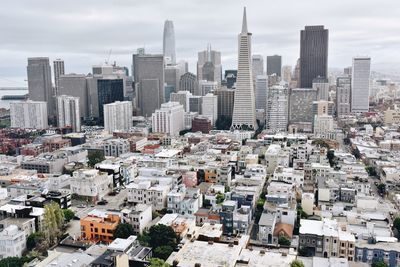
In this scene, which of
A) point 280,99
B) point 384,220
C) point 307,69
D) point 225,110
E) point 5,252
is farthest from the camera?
point 307,69

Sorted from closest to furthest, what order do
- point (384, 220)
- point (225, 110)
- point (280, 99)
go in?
1. point (384, 220)
2. point (280, 99)
3. point (225, 110)

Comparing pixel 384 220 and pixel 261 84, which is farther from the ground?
pixel 261 84

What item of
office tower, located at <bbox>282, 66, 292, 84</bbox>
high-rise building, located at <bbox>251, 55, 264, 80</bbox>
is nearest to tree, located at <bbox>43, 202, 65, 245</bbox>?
high-rise building, located at <bbox>251, 55, 264, 80</bbox>

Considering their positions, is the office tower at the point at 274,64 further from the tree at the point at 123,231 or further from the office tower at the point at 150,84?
the tree at the point at 123,231

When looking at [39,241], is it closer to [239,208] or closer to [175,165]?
[239,208]

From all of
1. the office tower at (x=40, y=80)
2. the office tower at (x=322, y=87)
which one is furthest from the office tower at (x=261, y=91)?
the office tower at (x=40, y=80)

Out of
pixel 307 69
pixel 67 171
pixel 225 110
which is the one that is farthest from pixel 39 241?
pixel 307 69

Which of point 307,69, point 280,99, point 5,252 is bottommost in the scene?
point 5,252

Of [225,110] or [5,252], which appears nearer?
[5,252]
